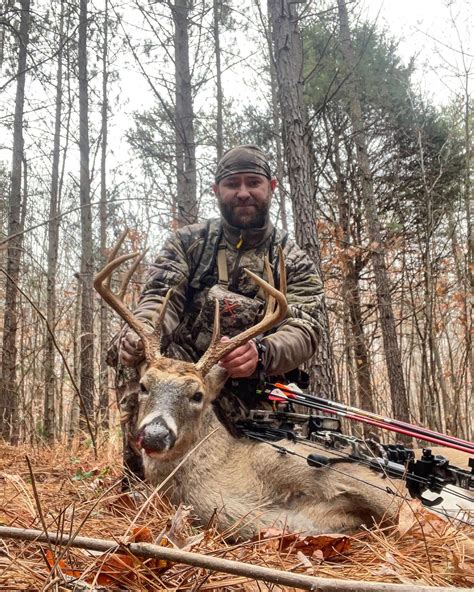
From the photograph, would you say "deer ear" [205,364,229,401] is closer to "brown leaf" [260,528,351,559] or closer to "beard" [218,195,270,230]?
"brown leaf" [260,528,351,559]

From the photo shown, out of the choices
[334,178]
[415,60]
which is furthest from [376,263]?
[415,60]

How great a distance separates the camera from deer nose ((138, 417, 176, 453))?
256 cm

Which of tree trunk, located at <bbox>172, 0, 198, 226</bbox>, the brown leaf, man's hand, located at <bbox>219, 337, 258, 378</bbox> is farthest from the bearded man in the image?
tree trunk, located at <bbox>172, 0, 198, 226</bbox>

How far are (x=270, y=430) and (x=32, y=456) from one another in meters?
2.94

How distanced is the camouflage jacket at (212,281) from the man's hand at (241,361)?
519 mm

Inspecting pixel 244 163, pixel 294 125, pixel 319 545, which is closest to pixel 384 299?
pixel 294 125

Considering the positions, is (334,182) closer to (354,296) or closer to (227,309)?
(354,296)

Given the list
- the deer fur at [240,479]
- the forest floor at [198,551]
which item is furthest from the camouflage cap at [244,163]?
the forest floor at [198,551]

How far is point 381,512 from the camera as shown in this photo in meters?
2.75

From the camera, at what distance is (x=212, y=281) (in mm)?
4180

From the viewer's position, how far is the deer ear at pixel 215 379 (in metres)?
3.15

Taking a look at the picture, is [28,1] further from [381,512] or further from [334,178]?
[381,512]

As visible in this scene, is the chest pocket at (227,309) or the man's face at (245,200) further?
the man's face at (245,200)

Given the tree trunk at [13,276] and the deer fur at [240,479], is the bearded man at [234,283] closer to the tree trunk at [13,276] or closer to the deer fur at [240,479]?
the deer fur at [240,479]
